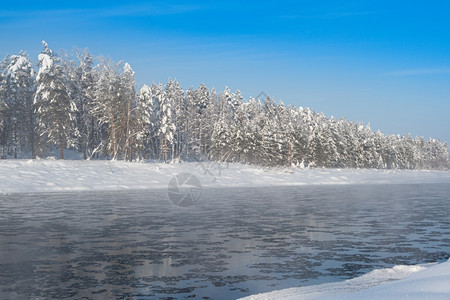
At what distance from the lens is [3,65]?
75.8 metres

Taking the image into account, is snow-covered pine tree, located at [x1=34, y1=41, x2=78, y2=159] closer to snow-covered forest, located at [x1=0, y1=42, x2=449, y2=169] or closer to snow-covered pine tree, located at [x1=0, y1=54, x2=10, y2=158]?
snow-covered forest, located at [x1=0, y1=42, x2=449, y2=169]

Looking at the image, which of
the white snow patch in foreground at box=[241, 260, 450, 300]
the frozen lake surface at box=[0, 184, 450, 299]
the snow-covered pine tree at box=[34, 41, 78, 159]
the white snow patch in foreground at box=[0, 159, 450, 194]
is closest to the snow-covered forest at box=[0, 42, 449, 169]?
the snow-covered pine tree at box=[34, 41, 78, 159]

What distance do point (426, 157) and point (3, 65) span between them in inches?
6147

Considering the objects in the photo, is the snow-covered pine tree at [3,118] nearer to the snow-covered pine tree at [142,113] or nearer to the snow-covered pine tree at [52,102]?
the snow-covered pine tree at [52,102]

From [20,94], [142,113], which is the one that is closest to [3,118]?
[20,94]

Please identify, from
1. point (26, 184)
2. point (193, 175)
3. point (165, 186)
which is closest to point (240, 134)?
point (193, 175)

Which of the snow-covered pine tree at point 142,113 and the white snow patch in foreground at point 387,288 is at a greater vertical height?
the snow-covered pine tree at point 142,113

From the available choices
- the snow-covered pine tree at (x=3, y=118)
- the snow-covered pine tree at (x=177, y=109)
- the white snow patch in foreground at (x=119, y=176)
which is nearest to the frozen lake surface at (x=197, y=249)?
the white snow patch in foreground at (x=119, y=176)

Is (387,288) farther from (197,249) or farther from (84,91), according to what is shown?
(84,91)

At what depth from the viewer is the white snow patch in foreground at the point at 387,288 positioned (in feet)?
23.3

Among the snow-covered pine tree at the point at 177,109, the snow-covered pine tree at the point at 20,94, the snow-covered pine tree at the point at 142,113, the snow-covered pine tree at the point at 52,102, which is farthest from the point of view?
the snow-covered pine tree at the point at 177,109

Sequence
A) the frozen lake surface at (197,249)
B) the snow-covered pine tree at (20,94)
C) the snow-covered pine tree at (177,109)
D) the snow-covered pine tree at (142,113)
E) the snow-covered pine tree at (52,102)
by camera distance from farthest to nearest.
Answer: the snow-covered pine tree at (177,109) → the snow-covered pine tree at (142,113) → the snow-covered pine tree at (20,94) → the snow-covered pine tree at (52,102) → the frozen lake surface at (197,249)

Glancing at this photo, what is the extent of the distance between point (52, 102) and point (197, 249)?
53.5m

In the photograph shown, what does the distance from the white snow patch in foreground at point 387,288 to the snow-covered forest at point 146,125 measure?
185 feet
